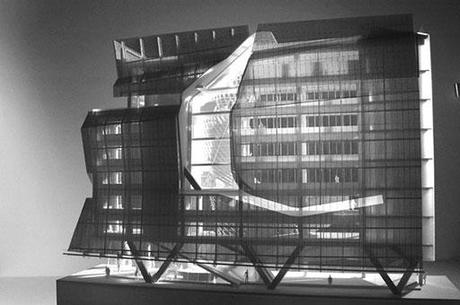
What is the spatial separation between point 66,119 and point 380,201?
565 cm

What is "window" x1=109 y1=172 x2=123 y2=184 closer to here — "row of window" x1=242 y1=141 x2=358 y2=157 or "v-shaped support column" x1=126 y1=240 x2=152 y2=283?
"v-shaped support column" x1=126 y1=240 x2=152 y2=283

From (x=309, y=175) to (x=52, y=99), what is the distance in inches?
210

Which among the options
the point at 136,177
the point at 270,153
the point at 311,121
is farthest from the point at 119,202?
the point at 311,121

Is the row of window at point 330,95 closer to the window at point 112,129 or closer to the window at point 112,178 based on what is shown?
the window at point 112,129

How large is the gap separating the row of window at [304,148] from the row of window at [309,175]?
0.14m

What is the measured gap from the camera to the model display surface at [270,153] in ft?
17.5

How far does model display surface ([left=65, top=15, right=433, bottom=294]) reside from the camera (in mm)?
5340

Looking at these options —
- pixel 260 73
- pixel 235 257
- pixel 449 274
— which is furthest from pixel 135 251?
pixel 449 274

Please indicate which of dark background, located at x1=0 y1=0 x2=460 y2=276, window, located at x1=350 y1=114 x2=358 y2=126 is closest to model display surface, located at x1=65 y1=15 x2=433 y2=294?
window, located at x1=350 y1=114 x2=358 y2=126

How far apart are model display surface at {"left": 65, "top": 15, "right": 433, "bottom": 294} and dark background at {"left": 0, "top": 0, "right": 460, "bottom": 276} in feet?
11.4

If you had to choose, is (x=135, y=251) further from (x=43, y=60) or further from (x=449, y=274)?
(x=43, y=60)

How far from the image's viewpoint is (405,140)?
17.4 feet

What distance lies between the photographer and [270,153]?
556 cm

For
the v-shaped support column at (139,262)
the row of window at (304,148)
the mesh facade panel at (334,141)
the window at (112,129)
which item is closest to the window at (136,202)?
the v-shaped support column at (139,262)
